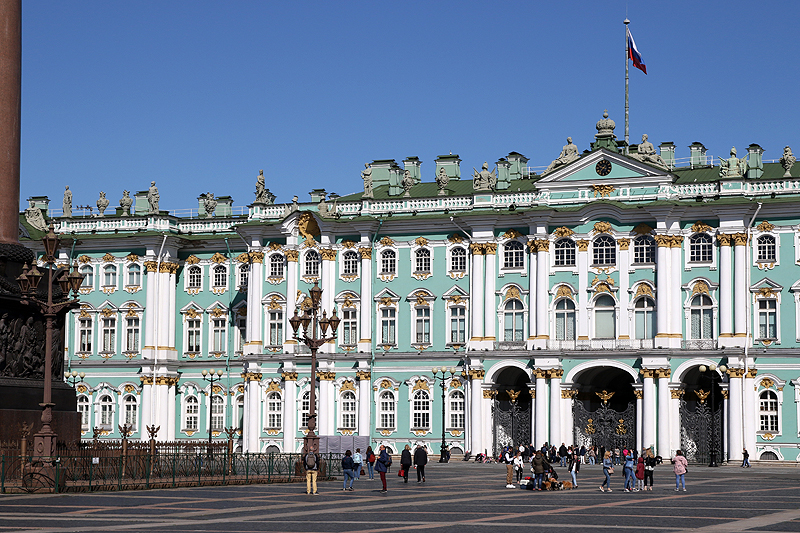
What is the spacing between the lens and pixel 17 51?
1713 inches

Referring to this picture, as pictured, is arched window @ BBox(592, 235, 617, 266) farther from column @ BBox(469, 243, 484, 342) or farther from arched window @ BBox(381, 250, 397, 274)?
arched window @ BBox(381, 250, 397, 274)

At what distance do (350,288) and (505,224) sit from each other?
10969 millimetres

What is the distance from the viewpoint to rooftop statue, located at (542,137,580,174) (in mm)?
82125

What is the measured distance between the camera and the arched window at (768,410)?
76.2 metres

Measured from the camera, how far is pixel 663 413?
7675 centimetres

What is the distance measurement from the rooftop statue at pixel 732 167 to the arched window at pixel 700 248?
12.4 feet

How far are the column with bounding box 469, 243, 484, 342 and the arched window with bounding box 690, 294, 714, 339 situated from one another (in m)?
12.7

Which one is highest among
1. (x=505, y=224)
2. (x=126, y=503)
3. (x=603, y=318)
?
(x=505, y=224)

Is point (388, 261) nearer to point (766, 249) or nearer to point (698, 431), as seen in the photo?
point (698, 431)

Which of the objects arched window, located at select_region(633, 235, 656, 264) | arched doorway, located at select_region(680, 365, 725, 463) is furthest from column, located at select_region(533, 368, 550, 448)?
arched window, located at select_region(633, 235, 656, 264)

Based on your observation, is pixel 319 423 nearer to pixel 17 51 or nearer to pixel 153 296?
pixel 153 296

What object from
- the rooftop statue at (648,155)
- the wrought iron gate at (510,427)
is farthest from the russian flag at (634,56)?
the wrought iron gate at (510,427)

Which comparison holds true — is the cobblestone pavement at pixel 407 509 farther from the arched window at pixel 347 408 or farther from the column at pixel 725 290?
the arched window at pixel 347 408

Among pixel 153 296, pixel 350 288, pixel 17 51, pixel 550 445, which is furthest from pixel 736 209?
pixel 17 51
